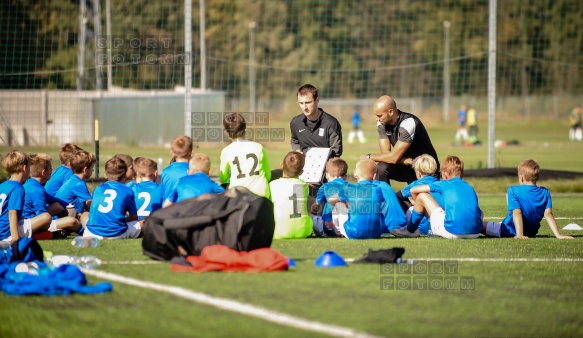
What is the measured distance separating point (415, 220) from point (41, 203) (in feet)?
13.3

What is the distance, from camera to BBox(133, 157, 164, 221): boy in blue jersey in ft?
34.2

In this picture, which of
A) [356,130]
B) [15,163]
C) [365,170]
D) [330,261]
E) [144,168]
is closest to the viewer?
[330,261]

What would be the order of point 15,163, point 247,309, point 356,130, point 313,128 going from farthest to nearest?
point 356,130
point 313,128
point 15,163
point 247,309

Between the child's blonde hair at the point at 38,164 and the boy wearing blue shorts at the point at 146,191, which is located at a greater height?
the child's blonde hair at the point at 38,164

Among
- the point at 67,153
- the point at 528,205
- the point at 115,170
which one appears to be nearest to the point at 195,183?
the point at 115,170

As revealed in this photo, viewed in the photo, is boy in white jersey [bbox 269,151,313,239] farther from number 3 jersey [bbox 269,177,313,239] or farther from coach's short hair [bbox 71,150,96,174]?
coach's short hair [bbox 71,150,96,174]

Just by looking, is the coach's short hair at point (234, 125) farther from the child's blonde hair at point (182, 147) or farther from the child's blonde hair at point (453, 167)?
the child's blonde hair at point (453, 167)

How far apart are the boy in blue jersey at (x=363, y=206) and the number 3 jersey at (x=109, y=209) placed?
233cm

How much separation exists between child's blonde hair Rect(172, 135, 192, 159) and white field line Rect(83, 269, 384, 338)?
3.29 m

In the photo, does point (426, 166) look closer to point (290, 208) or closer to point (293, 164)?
point (293, 164)

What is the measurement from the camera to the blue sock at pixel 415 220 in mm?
10195

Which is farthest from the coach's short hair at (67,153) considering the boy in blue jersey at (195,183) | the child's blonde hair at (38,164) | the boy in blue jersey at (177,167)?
the boy in blue jersey at (195,183)

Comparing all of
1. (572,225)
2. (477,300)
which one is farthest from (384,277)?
(572,225)

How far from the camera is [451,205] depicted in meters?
9.79
